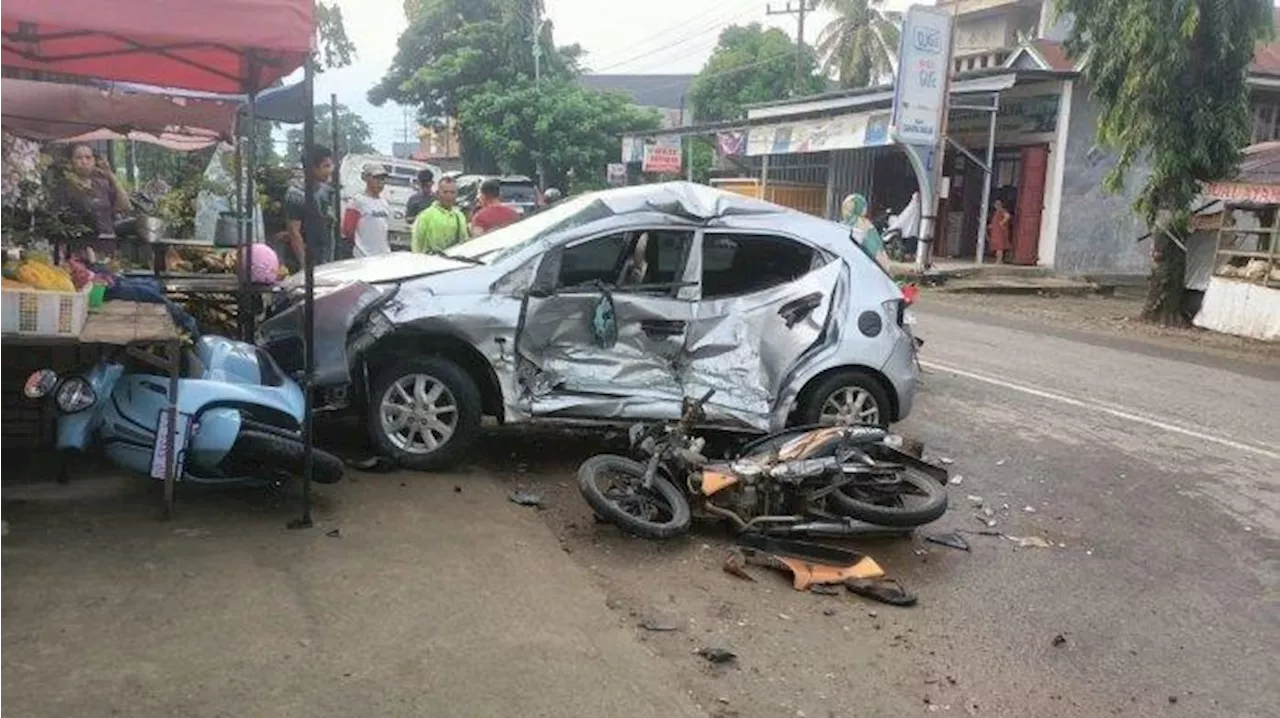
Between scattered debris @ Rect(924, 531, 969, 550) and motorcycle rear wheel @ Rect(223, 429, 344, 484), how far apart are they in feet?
10.4

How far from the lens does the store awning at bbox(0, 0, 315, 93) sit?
4.10 meters

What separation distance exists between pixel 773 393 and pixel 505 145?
109ft

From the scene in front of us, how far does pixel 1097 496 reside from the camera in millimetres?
6820

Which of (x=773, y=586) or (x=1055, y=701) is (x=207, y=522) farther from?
(x=1055, y=701)

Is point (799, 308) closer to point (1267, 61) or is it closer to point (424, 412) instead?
point (424, 412)

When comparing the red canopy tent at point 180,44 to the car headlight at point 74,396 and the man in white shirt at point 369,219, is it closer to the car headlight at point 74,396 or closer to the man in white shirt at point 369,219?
the car headlight at point 74,396

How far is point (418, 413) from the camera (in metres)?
6.11

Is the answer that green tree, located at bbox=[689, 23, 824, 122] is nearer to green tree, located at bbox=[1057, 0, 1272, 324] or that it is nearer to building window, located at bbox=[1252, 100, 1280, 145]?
building window, located at bbox=[1252, 100, 1280, 145]

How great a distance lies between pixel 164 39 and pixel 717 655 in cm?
398

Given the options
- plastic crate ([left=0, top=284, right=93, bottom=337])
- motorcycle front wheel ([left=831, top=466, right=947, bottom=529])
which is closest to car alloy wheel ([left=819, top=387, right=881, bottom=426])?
motorcycle front wheel ([left=831, top=466, right=947, bottom=529])

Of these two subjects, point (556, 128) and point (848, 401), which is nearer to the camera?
point (848, 401)

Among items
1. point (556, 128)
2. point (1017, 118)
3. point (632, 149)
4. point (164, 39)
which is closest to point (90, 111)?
point (164, 39)

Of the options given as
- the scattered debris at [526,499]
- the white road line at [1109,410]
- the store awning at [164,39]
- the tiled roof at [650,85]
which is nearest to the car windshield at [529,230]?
the scattered debris at [526,499]

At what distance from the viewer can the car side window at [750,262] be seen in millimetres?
6773
